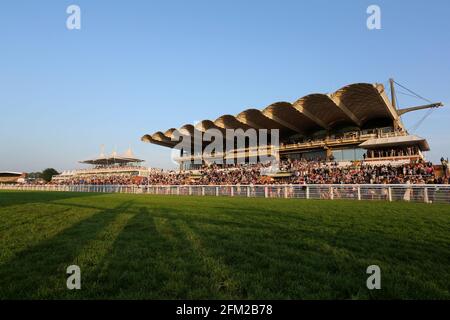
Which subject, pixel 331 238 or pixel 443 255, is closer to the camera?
pixel 443 255

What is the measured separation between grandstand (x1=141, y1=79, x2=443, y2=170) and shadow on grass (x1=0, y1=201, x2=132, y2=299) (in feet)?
105

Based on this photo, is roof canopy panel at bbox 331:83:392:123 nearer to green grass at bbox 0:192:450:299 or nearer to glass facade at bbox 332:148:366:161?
glass facade at bbox 332:148:366:161

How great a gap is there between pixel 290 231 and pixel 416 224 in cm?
310

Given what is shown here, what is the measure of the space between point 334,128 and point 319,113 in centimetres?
598

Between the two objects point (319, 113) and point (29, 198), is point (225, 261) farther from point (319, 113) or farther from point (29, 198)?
point (319, 113)

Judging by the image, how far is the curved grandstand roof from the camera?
3591 centimetres

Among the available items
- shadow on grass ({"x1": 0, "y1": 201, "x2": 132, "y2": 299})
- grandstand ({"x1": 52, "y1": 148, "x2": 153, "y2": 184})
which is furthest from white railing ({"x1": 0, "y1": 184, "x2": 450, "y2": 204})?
grandstand ({"x1": 52, "y1": 148, "x2": 153, "y2": 184})

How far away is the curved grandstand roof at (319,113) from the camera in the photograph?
118 ft

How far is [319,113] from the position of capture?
1633 inches

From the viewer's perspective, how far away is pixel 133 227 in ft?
21.1

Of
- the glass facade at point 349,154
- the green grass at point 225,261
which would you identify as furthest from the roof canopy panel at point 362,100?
the green grass at point 225,261

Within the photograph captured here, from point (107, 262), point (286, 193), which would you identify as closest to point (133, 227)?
point (107, 262)

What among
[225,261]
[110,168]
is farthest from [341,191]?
[110,168]
